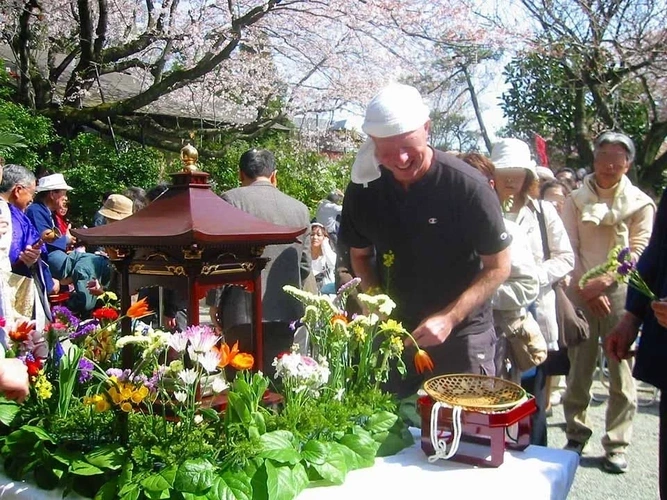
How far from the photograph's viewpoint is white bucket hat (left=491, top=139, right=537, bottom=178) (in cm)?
312

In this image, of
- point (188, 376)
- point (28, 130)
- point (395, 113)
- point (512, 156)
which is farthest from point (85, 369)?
point (28, 130)

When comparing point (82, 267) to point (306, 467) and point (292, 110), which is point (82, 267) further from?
point (292, 110)

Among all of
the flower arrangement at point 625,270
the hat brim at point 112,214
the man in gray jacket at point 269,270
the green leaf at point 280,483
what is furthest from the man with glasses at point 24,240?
the flower arrangement at point 625,270

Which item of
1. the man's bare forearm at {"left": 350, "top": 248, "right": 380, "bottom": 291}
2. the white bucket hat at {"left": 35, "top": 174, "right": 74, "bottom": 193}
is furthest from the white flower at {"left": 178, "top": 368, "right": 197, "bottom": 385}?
the white bucket hat at {"left": 35, "top": 174, "right": 74, "bottom": 193}

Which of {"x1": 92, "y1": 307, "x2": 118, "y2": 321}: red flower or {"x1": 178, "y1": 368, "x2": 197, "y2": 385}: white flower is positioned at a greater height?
{"x1": 92, "y1": 307, "x2": 118, "y2": 321}: red flower

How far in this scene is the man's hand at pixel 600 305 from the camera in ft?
11.7

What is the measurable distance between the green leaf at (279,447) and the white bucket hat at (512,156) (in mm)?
1925

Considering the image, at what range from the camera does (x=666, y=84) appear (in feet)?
46.9

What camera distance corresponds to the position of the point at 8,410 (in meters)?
1.88

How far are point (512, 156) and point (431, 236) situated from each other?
1034 mm

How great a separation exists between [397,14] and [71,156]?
5.75 meters

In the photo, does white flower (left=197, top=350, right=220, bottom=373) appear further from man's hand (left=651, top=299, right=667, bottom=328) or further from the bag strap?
the bag strap

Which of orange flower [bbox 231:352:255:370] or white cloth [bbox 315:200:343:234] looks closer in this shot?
orange flower [bbox 231:352:255:370]

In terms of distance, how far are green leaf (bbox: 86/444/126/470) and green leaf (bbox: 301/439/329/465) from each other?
43cm
